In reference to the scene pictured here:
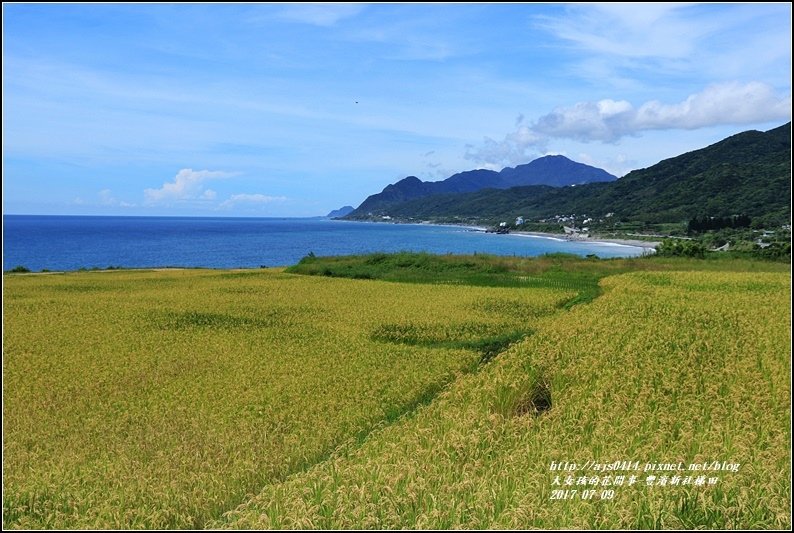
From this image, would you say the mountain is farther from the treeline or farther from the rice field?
the rice field

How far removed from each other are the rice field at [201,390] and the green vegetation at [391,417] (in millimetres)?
41

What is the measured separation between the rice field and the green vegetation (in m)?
0.04

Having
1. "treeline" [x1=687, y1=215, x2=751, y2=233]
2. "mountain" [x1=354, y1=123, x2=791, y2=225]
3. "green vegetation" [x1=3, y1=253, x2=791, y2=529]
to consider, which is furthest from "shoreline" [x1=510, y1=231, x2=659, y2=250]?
"green vegetation" [x1=3, y1=253, x2=791, y2=529]

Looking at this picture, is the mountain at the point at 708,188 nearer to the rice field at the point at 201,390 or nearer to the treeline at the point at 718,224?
the treeline at the point at 718,224

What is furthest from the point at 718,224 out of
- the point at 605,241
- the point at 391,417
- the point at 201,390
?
the point at 201,390

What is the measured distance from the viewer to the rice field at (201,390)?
5516 millimetres

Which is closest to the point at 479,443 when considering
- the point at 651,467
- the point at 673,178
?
the point at 651,467

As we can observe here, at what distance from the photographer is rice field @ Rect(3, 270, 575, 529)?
5516 millimetres

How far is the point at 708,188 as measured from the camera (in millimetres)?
118688

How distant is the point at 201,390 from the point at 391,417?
10.6ft

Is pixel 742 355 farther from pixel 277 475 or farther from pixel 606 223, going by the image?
pixel 606 223

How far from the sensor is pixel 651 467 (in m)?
5.45

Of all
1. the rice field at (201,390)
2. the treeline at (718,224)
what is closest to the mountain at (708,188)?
the treeline at (718,224)

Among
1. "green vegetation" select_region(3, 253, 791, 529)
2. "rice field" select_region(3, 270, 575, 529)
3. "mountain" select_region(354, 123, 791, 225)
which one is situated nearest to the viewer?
"green vegetation" select_region(3, 253, 791, 529)
